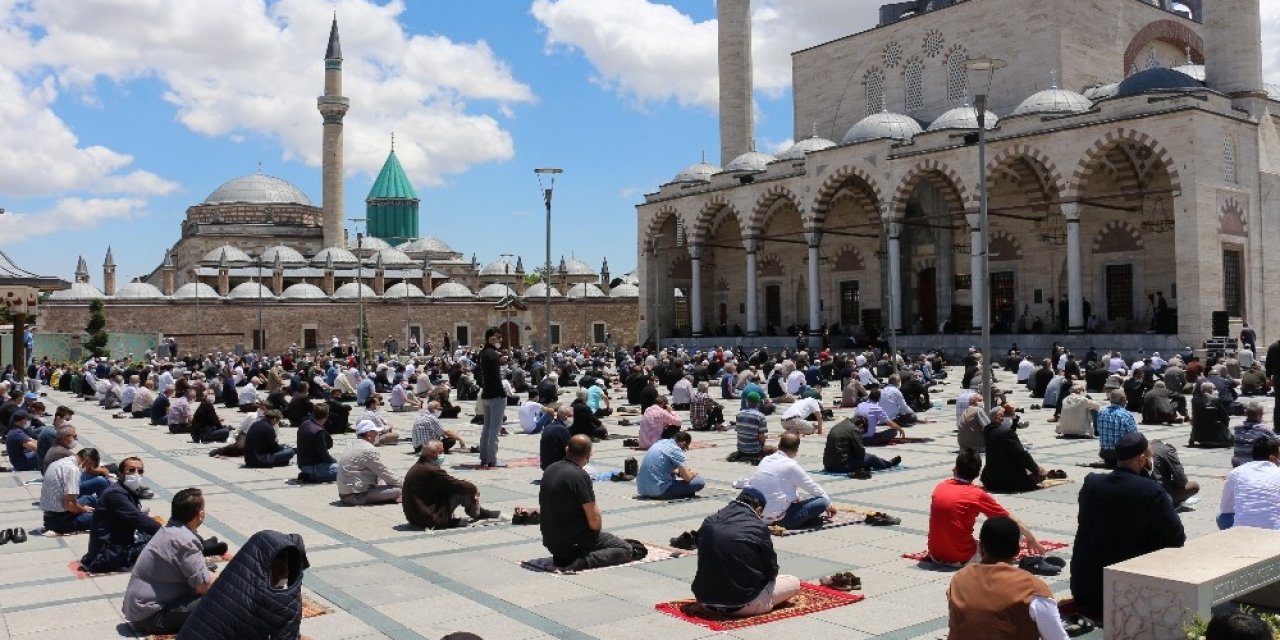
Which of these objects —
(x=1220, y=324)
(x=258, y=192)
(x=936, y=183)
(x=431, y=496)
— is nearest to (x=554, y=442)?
(x=431, y=496)

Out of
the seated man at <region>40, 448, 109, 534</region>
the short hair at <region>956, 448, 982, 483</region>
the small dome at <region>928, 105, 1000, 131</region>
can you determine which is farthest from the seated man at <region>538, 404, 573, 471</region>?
the small dome at <region>928, 105, 1000, 131</region>

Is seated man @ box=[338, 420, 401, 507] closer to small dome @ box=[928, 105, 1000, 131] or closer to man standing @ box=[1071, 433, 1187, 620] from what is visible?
man standing @ box=[1071, 433, 1187, 620]

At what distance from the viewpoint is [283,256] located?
52531 mm

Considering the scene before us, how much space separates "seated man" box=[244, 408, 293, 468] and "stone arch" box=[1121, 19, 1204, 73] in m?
30.8

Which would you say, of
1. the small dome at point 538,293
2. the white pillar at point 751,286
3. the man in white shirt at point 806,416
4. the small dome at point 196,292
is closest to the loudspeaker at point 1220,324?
the man in white shirt at point 806,416

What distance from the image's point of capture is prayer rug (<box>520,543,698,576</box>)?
645 cm

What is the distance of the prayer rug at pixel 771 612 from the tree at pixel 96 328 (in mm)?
41898

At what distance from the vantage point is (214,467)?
11.8m

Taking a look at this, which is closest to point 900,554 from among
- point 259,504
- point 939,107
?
point 259,504

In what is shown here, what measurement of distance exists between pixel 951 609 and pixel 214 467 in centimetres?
989

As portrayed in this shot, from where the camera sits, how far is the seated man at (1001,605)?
376 cm

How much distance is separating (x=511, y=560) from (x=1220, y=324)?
2231 cm

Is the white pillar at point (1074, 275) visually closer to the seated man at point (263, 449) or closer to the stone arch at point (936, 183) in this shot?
the stone arch at point (936, 183)

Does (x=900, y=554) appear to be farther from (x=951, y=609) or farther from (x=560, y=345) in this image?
(x=560, y=345)
